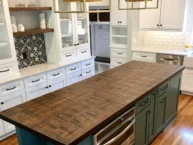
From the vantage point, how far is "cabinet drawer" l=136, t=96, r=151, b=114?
2229 mm

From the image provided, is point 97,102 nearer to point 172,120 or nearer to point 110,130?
point 110,130

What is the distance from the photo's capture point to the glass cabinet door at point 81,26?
4.14m

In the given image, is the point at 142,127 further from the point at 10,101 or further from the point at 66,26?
the point at 66,26

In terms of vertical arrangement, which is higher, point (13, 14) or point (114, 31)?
point (13, 14)

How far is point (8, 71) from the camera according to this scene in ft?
10.1

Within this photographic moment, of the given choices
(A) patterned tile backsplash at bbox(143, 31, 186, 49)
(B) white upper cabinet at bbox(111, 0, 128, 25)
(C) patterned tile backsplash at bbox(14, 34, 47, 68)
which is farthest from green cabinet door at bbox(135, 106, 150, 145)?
(B) white upper cabinet at bbox(111, 0, 128, 25)

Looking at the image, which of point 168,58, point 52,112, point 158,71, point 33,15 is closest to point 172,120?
point 158,71

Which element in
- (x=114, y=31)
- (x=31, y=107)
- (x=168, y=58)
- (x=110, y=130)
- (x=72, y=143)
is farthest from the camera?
(x=114, y=31)

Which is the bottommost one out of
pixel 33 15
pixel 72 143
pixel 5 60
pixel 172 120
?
pixel 172 120

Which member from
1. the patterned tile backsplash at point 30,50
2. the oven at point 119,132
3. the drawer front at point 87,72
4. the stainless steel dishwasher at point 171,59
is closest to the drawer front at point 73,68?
the drawer front at point 87,72

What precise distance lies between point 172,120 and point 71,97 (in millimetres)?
1976

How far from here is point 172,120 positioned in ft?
10.8

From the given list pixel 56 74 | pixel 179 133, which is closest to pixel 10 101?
pixel 56 74

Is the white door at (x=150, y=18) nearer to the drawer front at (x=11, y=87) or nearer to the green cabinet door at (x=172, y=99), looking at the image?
the green cabinet door at (x=172, y=99)
